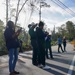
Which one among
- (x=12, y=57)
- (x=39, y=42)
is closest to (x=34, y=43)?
(x=39, y=42)

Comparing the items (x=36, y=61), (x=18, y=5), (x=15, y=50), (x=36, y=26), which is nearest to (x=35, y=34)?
(x=36, y=26)

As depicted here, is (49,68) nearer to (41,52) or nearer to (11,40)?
(41,52)

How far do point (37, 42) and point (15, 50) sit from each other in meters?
2.34

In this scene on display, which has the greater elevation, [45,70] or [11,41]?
[11,41]

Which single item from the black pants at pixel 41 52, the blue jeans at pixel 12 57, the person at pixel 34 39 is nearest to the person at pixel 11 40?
the blue jeans at pixel 12 57

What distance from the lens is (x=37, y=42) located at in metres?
12.6

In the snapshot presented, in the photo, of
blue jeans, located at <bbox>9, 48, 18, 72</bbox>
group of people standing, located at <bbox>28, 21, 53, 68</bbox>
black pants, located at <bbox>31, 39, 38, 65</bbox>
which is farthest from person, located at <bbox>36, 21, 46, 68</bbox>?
blue jeans, located at <bbox>9, 48, 18, 72</bbox>

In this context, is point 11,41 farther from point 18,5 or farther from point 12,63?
point 18,5

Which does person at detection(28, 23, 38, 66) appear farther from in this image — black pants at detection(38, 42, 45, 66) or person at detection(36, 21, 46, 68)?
black pants at detection(38, 42, 45, 66)

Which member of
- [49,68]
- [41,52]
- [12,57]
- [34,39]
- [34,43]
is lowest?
[49,68]

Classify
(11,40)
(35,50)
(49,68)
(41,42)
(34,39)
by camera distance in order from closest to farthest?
(11,40) → (49,68) → (41,42) → (34,39) → (35,50)

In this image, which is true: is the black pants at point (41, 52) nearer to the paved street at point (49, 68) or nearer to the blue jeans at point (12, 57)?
the paved street at point (49, 68)

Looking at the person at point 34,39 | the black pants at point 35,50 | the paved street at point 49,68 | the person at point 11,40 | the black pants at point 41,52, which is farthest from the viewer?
the black pants at point 35,50

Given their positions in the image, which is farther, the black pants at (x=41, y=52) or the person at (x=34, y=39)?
the person at (x=34, y=39)
